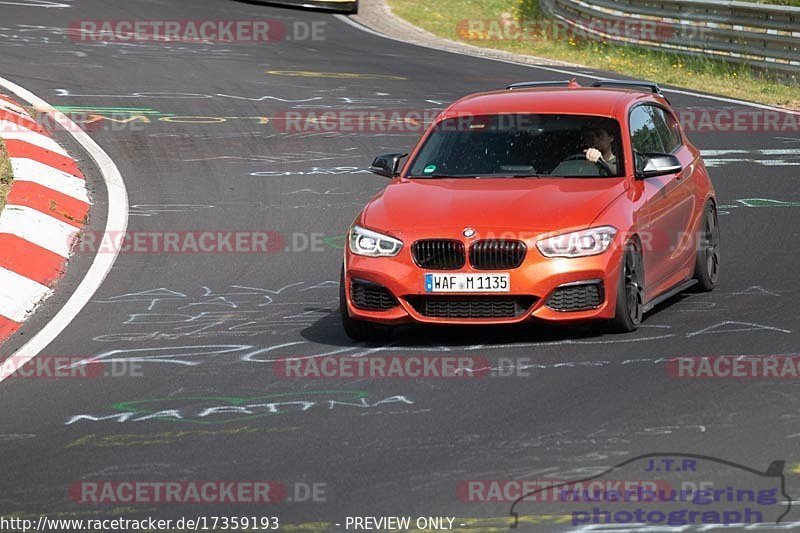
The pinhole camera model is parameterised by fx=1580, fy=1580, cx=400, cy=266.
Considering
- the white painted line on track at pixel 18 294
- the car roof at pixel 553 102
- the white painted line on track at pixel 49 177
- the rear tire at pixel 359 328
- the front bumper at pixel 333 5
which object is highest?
the car roof at pixel 553 102

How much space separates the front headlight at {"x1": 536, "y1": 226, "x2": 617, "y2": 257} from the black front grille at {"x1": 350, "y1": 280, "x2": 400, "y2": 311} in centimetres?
98

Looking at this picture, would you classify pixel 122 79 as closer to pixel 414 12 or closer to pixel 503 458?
pixel 414 12

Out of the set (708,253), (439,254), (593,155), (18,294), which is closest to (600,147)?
(593,155)

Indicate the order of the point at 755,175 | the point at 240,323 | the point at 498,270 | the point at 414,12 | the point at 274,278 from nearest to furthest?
the point at 498,270 < the point at 240,323 < the point at 274,278 < the point at 755,175 < the point at 414,12

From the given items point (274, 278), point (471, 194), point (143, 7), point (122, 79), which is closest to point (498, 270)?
point (471, 194)

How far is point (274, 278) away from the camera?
39.8ft

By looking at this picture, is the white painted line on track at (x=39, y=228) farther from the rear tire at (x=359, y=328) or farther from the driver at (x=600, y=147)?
the driver at (x=600, y=147)

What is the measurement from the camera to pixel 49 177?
48.8 ft

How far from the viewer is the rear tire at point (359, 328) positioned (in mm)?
9883

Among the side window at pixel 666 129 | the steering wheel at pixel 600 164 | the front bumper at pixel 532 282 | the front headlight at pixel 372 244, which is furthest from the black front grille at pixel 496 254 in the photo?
the side window at pixel 666 129

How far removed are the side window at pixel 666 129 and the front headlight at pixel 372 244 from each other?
8.87ft

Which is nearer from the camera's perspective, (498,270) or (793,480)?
(793,480)

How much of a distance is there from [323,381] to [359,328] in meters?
1.11

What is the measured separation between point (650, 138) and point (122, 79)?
12854 millimetres
